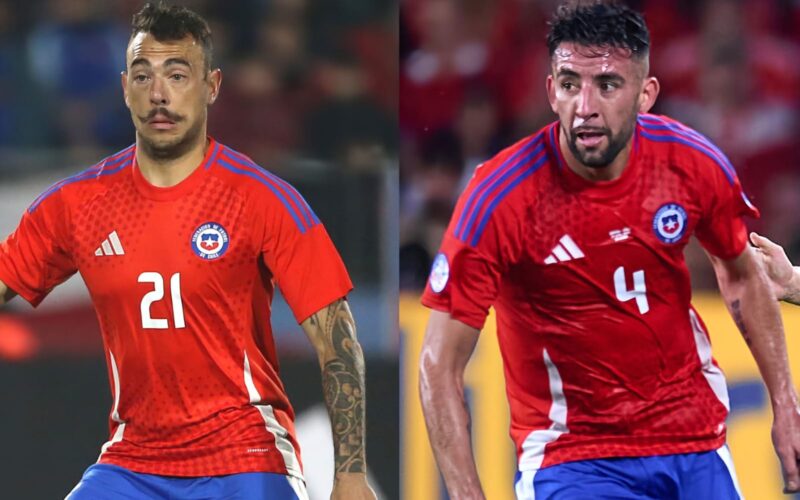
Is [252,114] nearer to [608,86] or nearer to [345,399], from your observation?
[345,399]

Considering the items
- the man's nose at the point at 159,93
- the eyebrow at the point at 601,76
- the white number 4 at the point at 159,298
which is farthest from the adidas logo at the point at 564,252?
the man's nose at the point at 159,93

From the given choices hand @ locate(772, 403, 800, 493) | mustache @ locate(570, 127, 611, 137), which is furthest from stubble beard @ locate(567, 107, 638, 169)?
hand @ locate(772, 403, 800, 493)

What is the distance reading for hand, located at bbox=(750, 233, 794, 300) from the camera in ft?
14.1

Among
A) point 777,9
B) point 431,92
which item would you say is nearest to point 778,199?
point 777,9

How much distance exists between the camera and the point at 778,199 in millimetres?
5500

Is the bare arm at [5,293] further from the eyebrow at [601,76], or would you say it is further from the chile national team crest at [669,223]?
the chile national team crest at [669,223]

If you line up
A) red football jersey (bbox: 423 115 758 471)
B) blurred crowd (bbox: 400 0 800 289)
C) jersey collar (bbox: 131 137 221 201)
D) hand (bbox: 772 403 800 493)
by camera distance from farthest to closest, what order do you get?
blurred crowd (bbox: 400 0 800 289) < jersey collar (bbox: 131 137 221 201) < hand (bbox: 772 403 800 493) < red football jersey (bbox: 423 115 758 471)

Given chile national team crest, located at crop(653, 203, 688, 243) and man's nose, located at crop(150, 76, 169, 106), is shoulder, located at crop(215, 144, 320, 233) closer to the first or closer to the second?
man's nose, located at crop(150, 76, 169, 106)

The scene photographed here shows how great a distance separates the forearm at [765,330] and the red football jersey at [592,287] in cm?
25

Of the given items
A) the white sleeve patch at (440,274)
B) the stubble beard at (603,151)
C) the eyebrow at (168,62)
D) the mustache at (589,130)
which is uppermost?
the eyebrow at (168,62)

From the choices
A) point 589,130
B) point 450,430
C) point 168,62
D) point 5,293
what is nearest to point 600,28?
point 589,130

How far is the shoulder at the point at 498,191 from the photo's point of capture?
12.0 feet

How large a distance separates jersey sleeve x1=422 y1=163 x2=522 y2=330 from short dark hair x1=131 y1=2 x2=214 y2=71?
1076mm

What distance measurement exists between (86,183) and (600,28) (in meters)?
1.64
